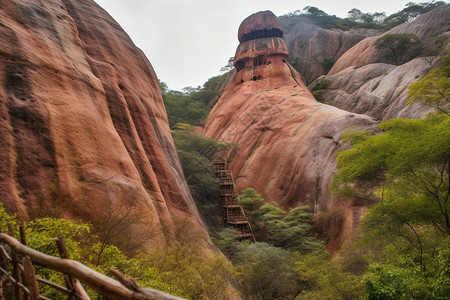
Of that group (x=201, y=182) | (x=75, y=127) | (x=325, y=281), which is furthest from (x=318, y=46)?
(x=75, y=127)

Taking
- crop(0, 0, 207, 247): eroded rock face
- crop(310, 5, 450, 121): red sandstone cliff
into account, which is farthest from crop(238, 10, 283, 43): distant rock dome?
crop(0, 0, 207, 247): eroded rock face

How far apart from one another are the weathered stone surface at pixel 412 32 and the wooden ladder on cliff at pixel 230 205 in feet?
73.3

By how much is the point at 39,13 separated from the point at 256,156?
657 inches

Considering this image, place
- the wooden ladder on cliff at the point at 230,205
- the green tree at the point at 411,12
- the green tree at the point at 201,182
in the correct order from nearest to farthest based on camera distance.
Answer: the wooden ladder on cliff at the point at 230,205
the green tree at the point at 201,182
the green tree at the point at 411,12

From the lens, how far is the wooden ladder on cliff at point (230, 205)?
1702 centimetres

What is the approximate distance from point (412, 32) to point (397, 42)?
96.7 inches

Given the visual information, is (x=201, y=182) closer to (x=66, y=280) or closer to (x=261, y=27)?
(x=66, y=280)

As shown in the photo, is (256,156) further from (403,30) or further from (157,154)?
(403,30)

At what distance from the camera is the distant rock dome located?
32812 mm

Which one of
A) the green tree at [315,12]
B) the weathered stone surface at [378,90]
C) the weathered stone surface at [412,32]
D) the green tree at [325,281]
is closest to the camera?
the green tree at [325,281]

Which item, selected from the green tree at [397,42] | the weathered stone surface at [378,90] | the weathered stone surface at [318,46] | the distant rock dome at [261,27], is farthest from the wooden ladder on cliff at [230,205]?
the weathered stone surface at [318,46]

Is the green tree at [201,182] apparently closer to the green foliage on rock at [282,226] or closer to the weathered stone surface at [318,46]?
the green foliage on rock at [282,226]

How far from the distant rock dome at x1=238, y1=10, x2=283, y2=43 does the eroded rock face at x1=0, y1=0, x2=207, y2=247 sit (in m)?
23.4

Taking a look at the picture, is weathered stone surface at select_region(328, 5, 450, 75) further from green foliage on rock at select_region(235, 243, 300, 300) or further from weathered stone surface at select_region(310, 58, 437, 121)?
green foliage on rock at select_region(235, 243, 300, 300)
